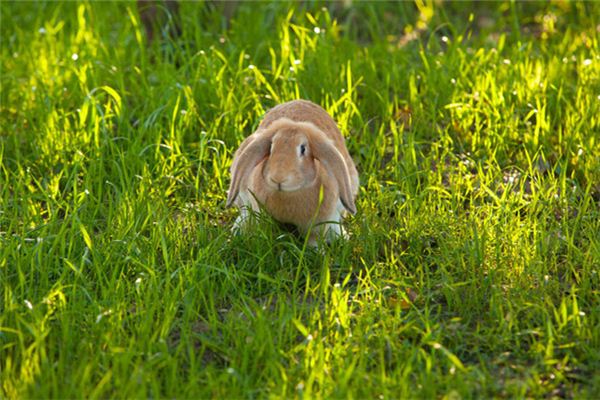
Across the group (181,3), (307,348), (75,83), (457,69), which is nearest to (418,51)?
(457,69)

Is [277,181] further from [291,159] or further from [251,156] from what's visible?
[251,156]

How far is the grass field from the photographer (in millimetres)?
3816

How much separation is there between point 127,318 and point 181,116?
77.1 inches

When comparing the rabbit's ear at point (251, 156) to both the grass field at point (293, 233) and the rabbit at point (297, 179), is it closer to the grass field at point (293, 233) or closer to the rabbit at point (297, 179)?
the rabbit at point (297, 179)

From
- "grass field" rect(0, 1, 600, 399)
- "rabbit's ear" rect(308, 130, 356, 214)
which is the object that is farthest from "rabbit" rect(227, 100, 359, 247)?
"grass field" rect(0, 1, 600, 399)

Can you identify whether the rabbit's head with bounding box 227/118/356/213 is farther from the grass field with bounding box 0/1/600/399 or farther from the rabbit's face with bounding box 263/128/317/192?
the grass field with bounding box 0/1/600/399

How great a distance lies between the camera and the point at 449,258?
4535mm

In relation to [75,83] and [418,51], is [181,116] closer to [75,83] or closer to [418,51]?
[75,83]

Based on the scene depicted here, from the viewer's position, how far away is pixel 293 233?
4836 millimetres

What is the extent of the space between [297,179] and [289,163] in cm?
8

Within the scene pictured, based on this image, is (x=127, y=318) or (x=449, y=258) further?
(x=449, y=258)

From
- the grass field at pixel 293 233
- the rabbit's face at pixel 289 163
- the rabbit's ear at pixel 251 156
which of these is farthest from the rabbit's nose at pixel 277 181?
the grass field at pixel 293 233

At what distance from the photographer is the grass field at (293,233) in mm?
3816

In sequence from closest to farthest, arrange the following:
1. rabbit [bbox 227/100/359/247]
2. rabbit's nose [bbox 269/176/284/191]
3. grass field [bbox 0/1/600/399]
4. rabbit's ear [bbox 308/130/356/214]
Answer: grass field [bbox 0/1/600/399] < rabbit's nose [bbox 269/176/284/191] < rabbit [bbox 227/100/359/247] < rabbit's ear [bbox 308/130/356/214]
